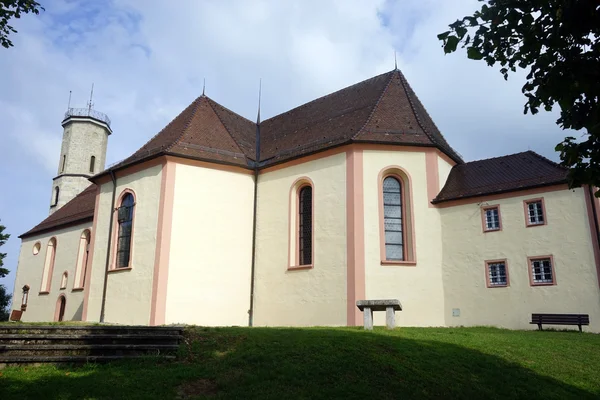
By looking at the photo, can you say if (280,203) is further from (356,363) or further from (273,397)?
(273,397)

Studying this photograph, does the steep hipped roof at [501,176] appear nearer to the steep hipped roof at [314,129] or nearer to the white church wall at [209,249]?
the steep hipped roof at [314,129]

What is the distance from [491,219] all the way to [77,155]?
31692 mm

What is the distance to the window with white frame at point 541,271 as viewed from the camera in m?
17.4

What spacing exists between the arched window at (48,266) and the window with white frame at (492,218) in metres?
24.5

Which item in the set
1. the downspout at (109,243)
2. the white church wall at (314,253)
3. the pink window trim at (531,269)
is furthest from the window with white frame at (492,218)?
the downspout at (109,243)

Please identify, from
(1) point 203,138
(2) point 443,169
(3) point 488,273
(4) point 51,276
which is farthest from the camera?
(4) point 51,276

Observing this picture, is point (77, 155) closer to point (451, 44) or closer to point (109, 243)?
point (109, 243)

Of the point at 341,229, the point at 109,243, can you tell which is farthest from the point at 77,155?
the point at 341,229

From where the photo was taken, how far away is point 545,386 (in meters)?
9.20

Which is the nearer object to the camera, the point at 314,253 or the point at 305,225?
the point at 314,253

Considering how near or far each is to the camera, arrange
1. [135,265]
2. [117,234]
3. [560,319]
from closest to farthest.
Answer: [560,319], [135,265], [117,234]

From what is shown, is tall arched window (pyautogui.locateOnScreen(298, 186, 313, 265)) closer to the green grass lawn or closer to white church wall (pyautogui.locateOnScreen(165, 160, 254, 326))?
white church wall (pyautogui.locateOnScreen(165, 160, 254, 326))

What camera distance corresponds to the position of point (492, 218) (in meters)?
19.2

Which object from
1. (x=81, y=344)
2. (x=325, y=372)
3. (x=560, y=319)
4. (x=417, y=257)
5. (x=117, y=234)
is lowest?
(x=325, y=372)
